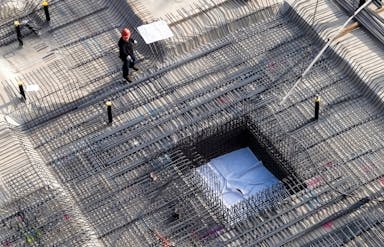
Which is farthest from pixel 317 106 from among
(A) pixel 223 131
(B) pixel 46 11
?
(B) pixel 46 11

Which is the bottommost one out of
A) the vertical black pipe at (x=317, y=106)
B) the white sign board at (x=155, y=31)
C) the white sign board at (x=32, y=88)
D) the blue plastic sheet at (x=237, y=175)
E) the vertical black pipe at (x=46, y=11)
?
the white sign board at (x=32, y=88)

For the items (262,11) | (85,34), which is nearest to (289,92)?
(262,11)

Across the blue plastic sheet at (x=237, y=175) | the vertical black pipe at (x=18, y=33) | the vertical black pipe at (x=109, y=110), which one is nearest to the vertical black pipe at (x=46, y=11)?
the vertical black pipe at (x=18, y=33)

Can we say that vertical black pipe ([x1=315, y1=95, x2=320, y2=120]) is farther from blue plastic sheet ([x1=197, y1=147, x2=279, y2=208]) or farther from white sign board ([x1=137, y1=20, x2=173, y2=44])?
white sign board ([x1=137, y1=20, x2=173, y2=44])

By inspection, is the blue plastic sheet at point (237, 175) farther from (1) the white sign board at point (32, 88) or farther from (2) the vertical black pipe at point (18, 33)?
(2) the vertical black pipe at point (18, 33)

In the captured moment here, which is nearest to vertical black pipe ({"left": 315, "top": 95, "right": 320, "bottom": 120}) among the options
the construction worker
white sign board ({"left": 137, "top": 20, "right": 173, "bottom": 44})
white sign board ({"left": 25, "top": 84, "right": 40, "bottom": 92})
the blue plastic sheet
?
the blue plastic sheet

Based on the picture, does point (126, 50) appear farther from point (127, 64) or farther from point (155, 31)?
point (155, 31)
